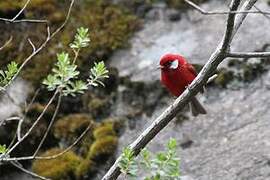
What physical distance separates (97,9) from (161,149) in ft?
4.02

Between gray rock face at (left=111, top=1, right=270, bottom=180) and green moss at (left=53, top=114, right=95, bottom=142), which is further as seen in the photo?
green moss at (left=53, top=114, right=95, bottom=142)

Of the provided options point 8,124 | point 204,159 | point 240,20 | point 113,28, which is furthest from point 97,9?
point 240,20

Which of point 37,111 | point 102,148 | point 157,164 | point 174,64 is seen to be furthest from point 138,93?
point 157,164

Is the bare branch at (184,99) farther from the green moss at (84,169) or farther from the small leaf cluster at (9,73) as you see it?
the green moss at (84,169)

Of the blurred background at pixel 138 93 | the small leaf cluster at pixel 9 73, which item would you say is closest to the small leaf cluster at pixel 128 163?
the small leaf cluster at pixel 9 73

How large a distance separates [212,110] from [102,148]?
0.73 metres

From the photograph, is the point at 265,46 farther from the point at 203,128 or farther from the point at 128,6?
the point at 128,6

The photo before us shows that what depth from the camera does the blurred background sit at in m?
3.73

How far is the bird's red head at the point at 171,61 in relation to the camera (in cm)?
379

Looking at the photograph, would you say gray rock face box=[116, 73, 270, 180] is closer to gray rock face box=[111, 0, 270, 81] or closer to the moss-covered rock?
gray rock face box=[111, 0, 270, 81]

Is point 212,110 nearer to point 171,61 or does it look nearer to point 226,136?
point 226,136

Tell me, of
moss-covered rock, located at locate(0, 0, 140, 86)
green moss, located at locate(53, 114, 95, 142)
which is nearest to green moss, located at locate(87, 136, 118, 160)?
green moss, located at locate(53, 114, 95, 142)

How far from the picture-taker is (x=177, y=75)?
3838 mm

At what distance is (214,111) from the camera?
3953 mm
